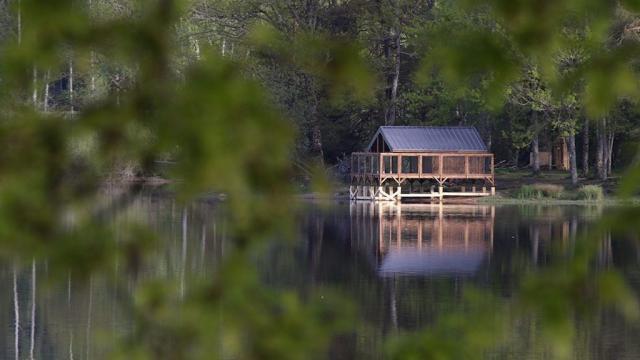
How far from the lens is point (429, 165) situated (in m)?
57.7

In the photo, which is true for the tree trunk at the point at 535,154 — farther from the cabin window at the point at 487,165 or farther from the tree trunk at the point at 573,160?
the cabin window at the point at 487,165

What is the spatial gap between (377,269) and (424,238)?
7301mm

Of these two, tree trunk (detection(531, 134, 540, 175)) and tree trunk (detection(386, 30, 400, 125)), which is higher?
tree trunk (detection(386, 30, 400, 125))

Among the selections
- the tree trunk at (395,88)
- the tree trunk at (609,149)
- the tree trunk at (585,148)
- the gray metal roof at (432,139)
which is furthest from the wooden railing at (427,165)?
the tree trunk at (395,88)

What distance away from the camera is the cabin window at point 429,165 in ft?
189

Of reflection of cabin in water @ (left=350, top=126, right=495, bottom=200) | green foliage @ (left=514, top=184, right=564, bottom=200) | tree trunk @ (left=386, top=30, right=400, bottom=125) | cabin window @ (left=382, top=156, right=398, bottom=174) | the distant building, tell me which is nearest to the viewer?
green foliage @ (left=514, top=184, right=564, bottom=200)

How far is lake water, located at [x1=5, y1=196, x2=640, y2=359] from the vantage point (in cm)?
1989

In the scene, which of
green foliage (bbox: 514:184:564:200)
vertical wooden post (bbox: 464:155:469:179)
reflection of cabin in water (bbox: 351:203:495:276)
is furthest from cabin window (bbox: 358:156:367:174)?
green foliage (bbox: 514:184:564:200)

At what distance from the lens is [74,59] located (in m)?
3.47

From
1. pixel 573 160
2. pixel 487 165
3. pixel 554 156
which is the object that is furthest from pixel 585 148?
pixel 554 156

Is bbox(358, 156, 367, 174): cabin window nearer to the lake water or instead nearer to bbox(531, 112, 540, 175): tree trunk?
the lake water

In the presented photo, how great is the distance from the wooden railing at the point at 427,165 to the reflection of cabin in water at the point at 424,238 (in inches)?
A: 164

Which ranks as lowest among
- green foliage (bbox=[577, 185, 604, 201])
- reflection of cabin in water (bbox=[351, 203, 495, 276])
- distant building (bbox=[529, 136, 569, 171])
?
reflection of cabin in water (bbox=[351, 203, 495, 276])

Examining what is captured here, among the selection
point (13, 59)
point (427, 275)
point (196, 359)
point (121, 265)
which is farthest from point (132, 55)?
point (427, 275)
